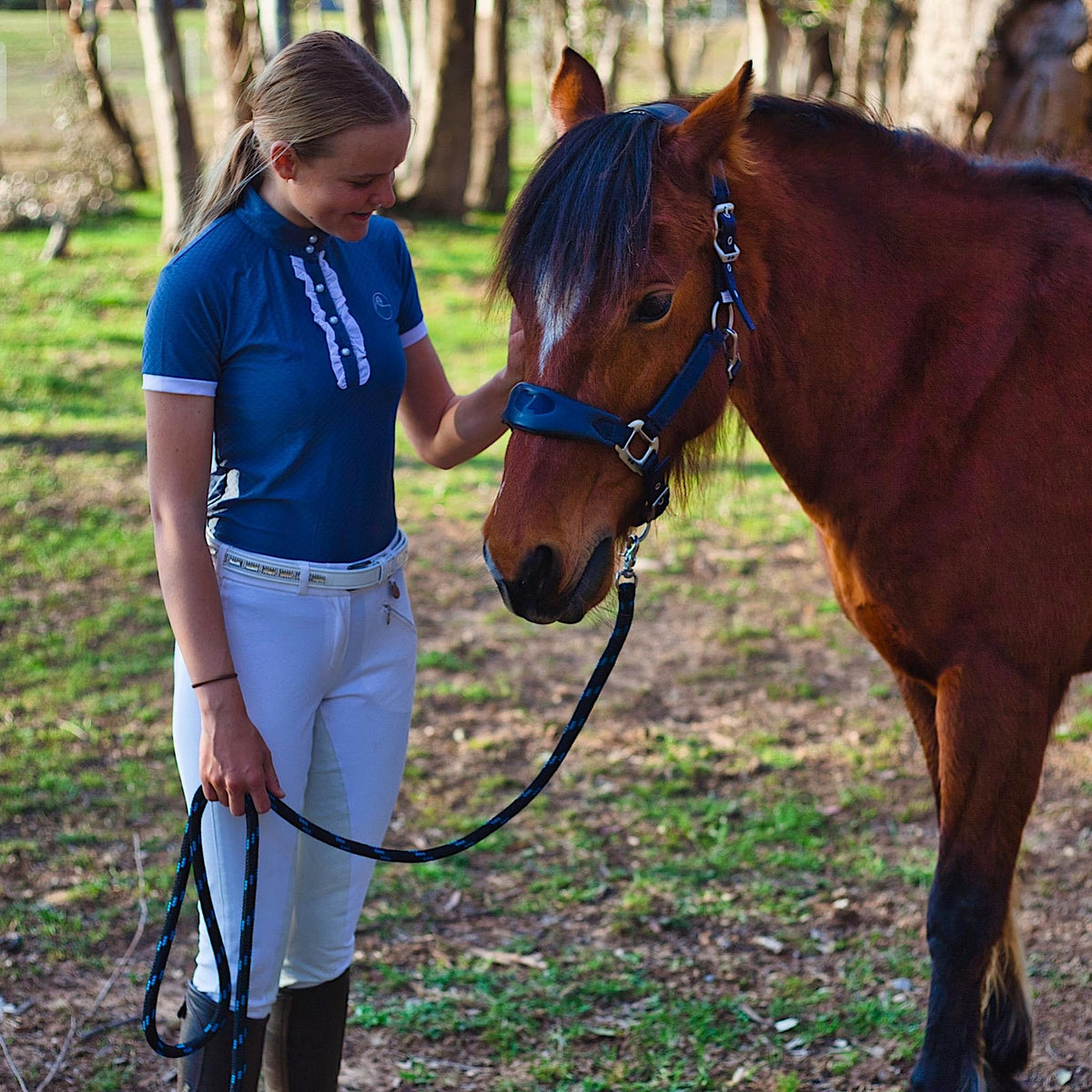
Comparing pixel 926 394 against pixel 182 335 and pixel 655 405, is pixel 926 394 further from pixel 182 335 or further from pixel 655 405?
pixel 182 335

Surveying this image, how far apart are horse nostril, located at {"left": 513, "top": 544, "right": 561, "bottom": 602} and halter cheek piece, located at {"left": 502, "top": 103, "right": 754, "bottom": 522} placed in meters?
0.18

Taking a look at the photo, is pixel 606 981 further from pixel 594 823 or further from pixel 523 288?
pixel 523 288

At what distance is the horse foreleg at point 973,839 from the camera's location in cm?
210

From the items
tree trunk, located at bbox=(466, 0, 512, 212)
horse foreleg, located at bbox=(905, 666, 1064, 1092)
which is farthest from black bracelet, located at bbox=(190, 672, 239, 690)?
tree trunk, located at bbox=(466, 0, 512, 212)

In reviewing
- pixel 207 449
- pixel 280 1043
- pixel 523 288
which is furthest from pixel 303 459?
pixel 280 1043

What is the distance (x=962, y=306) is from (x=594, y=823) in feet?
7.12

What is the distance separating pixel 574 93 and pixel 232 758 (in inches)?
50.4

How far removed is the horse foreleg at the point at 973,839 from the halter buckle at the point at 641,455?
2.53 ft

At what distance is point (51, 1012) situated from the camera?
2779 millimetres

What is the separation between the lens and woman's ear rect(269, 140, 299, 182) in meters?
1.75

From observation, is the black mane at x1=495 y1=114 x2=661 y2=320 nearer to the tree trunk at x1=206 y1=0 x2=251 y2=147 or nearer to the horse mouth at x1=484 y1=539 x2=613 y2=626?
the horse mouth at x1=484 y1=539 x2=613 y2=626

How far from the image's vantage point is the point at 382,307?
6.61 ft

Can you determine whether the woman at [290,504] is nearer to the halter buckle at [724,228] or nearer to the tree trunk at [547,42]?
the halter buckle at [724,228]

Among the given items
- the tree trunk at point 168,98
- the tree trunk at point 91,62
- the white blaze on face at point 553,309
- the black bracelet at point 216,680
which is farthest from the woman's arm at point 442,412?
the tree trunk at point 91,62
